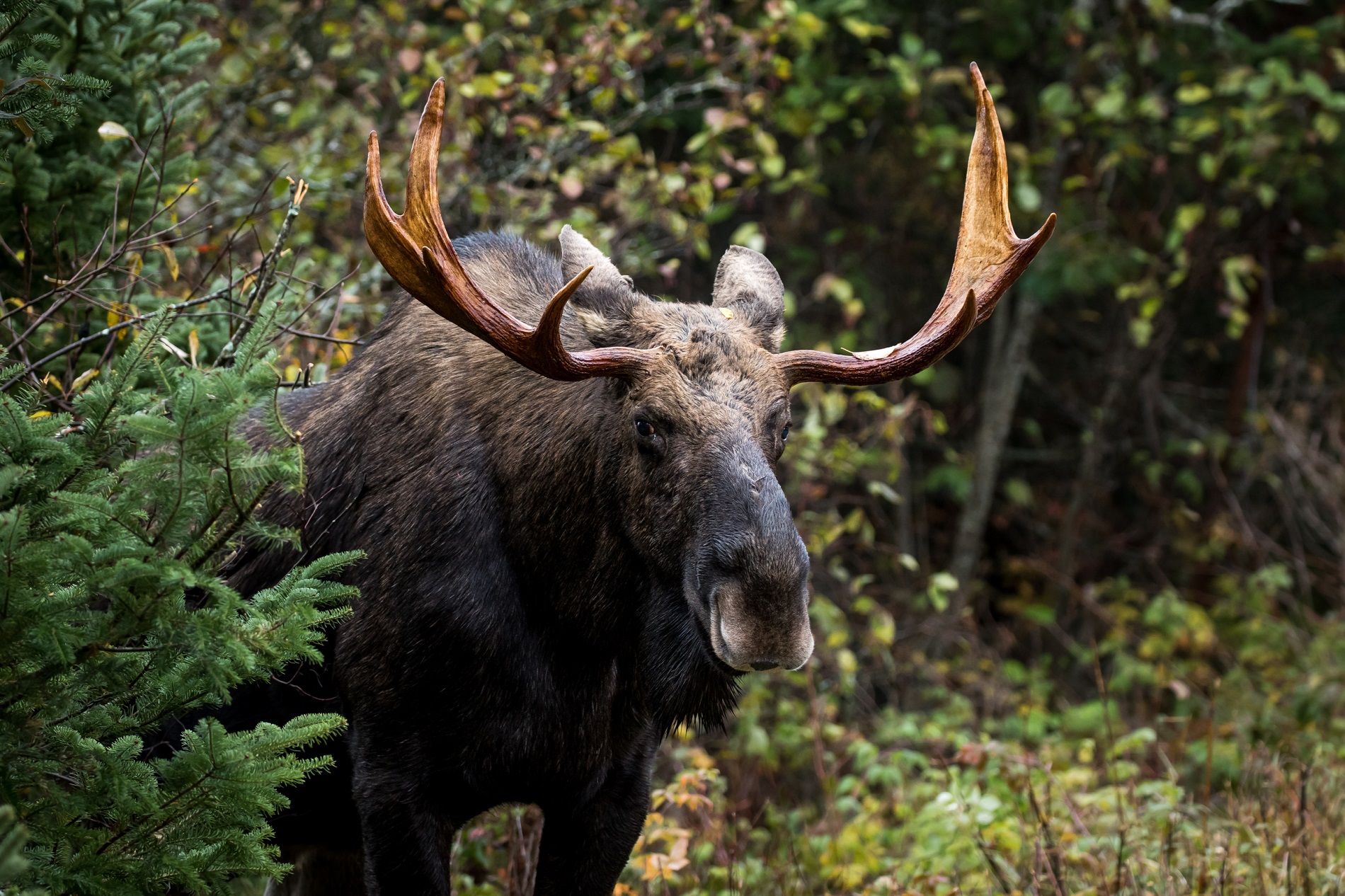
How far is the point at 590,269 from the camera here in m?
2.62

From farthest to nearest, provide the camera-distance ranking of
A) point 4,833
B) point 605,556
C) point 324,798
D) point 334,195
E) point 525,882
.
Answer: point 334,195
point 525,882
point 324,798
point 605,556
point 4,833

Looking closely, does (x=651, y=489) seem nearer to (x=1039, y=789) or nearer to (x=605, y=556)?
(x=605, y=556)

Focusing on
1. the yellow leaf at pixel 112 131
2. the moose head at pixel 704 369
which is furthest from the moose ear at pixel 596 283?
the yellow leaf at pixel 112 131

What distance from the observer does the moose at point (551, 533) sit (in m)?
2.88

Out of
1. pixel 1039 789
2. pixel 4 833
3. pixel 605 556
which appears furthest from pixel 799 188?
pixel 4 833

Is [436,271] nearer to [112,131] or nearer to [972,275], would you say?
[972,275]

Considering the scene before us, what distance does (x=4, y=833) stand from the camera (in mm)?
1924

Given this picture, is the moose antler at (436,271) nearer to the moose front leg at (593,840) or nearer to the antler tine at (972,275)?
the antler tine at (972,275)

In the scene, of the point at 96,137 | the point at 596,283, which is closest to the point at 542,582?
the point at 596,283

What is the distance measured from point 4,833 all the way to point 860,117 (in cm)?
839

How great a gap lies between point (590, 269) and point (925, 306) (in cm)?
808

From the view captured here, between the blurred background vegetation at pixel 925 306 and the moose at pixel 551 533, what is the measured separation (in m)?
0.41

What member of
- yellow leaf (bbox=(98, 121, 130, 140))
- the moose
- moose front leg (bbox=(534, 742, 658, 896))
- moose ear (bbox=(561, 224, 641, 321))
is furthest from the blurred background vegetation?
moose ear (bbox=(561, 224, 641, 321))

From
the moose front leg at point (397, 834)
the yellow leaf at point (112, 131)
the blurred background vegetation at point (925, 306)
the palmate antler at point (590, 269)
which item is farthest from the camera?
the blurred background vegetation at point (925, 306)
